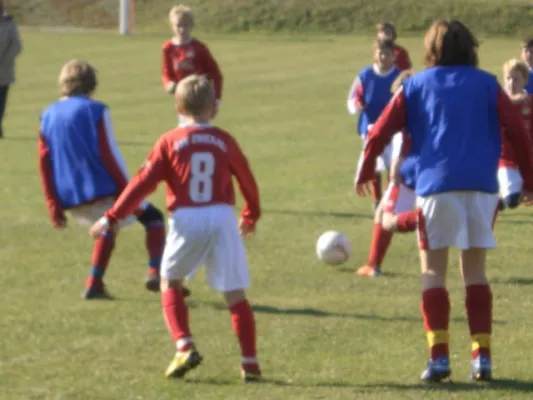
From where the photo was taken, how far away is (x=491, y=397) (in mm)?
6613

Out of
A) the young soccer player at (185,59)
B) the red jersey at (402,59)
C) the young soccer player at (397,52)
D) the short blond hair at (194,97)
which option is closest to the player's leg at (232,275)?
the short blond hair at (194,97)

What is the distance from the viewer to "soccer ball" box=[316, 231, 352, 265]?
10234mm

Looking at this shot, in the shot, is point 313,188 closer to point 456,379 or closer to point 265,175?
point 265,175

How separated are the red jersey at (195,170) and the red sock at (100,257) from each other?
2.24 meters

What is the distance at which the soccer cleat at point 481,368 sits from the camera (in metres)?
6.85

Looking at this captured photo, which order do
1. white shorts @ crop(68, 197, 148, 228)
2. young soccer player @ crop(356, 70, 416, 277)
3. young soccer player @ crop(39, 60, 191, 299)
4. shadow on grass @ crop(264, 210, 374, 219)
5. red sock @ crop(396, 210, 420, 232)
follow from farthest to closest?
shadow on grass @ crop(264, 210, 374, 219) → white shorts @ crop(68, 197, 148, 228) → young soccer player @ crop(39, 60, 191, 299) → red sock @ crop(396, 210, 420, 232) → young soccer player @ crop(356, 70, 416, 277)

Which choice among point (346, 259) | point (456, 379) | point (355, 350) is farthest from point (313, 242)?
point (456, 379)

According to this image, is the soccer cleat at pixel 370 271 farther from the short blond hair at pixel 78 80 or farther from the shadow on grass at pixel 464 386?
the shadow on grass at pixel 464 386

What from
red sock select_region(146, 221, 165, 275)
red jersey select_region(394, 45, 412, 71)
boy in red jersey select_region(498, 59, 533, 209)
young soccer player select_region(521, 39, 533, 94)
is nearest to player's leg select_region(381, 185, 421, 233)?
boy in red jersey select_region(498, 59, 533, 209)

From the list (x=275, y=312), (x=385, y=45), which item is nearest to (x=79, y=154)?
(x=275, y=312)

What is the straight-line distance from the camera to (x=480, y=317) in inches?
270

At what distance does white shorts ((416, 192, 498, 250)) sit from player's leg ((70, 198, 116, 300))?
2862 mm

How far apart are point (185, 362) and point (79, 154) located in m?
2.37

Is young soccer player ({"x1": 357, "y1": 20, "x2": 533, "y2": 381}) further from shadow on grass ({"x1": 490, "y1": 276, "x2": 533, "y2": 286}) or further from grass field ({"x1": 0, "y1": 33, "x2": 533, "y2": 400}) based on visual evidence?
shadow on grass ({"x1": 490, "y1": 276, "x2": 533, "y2": 286})
